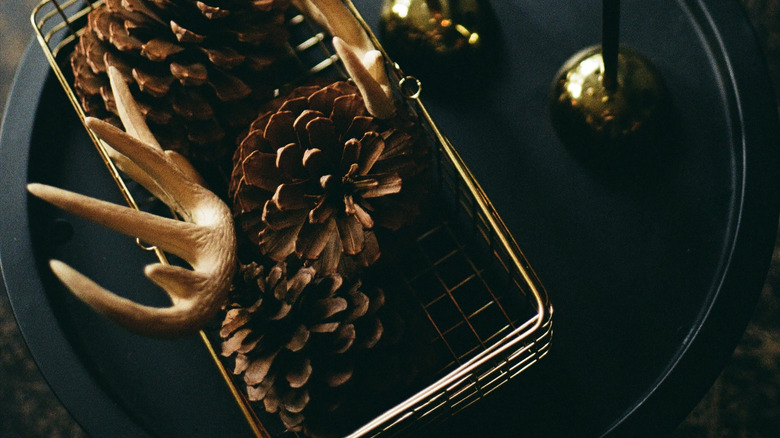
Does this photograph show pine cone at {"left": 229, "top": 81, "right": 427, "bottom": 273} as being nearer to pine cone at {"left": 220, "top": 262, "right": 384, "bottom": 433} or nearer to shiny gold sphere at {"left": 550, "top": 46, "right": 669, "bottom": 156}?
pine cone at {"left": 220, "top": 262, "right": 384, "bottom": 433}

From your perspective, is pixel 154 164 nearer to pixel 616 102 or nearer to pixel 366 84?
pixel 366 84

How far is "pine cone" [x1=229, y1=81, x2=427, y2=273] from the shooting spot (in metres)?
0.36

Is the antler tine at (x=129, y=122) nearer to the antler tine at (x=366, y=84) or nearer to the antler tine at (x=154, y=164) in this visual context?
the antler tine at (x=154, y=164)

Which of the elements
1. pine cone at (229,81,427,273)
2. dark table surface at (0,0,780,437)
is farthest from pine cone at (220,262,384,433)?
dark table surface at (0,0,780,437)

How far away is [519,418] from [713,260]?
190 mm

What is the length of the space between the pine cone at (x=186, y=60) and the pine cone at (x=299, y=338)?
0.13 m

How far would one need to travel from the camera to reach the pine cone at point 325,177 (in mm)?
361

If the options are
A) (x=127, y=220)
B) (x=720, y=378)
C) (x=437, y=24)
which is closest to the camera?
(x=127, y=220)

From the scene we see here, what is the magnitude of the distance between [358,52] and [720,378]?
0.58 meters

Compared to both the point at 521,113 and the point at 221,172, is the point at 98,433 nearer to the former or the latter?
the point at 221,172

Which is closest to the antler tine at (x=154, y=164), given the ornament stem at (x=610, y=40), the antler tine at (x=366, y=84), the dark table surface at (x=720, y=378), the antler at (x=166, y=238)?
the antler at (x=166, y=238)

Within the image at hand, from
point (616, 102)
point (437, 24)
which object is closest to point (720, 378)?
point (616, 102)

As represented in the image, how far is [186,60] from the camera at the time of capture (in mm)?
414

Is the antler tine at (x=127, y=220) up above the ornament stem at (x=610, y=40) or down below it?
above
